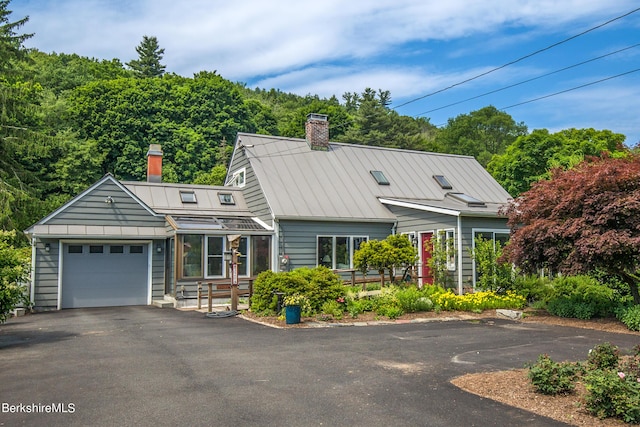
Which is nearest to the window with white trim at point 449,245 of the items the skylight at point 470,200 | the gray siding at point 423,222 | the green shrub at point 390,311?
the gray siding at point 423,222

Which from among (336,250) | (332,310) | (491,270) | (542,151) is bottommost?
(332,310)

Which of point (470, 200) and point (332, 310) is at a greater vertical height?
point (470, 200)

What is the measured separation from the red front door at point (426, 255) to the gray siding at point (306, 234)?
2.31 m

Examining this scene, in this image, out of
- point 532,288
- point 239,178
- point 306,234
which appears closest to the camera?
point 532,288

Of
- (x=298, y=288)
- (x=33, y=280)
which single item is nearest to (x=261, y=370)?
(x=298, y=288)

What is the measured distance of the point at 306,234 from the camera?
19.3 m

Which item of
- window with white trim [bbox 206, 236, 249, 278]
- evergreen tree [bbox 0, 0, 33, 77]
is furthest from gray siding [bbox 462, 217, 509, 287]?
evergreen tree [bbox 0, 0, 33, 77]

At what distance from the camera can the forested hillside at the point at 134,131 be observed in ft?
90.5

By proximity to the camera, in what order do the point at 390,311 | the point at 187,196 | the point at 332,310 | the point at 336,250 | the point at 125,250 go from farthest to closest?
the point at 187,196 → the point at 336,250 → the point at 125,250 → the point at 390,311 → the point at 332,310

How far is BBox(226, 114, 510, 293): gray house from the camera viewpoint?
57.8ft

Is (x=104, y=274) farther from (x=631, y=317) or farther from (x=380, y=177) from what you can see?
(x=631, y=317)

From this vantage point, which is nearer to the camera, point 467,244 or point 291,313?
point 291,313

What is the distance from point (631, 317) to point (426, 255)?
7652 mm

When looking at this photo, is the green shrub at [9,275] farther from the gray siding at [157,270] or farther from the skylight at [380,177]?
the skylight at [380,177]
